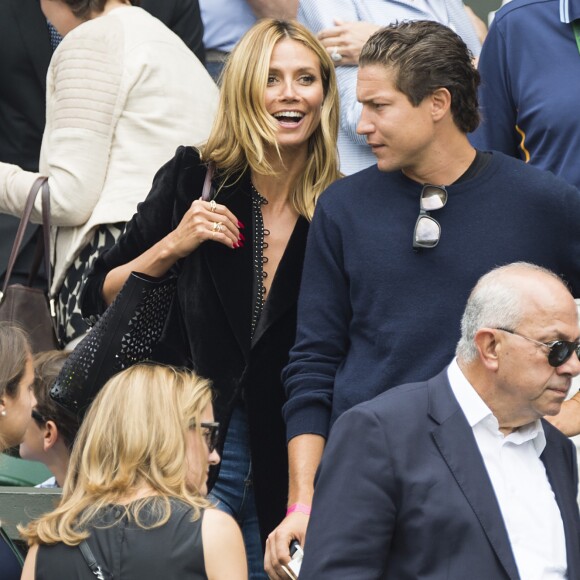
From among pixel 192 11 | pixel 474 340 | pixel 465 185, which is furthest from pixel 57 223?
pixel 474 340

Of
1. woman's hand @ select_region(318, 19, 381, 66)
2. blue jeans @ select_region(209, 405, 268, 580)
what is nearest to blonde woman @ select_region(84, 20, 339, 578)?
blue jeans @ select_region(209, 405, 268, 580)

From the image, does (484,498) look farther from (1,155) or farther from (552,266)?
(1,155)

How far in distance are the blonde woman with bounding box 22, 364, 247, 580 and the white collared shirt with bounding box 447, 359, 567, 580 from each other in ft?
2.53

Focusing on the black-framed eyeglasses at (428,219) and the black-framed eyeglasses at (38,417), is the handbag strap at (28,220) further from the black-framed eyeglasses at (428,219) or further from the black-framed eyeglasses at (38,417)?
the black-framed eyeglasses at (428,219)

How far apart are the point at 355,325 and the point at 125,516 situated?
0.85 metres

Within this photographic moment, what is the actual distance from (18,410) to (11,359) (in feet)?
0.56

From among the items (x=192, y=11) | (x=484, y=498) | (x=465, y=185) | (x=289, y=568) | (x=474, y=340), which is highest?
(x=192, y=11)

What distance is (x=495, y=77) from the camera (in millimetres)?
5250

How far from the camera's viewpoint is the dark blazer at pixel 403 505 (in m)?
3.54

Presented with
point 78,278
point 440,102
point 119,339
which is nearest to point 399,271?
point 440,102

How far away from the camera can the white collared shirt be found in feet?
12.0

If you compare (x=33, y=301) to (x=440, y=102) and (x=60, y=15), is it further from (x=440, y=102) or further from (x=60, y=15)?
(x=440, y=102)

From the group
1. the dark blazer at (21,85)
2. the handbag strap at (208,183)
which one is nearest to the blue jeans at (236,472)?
the handbag strap at (208,183)

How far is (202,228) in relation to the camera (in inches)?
182
